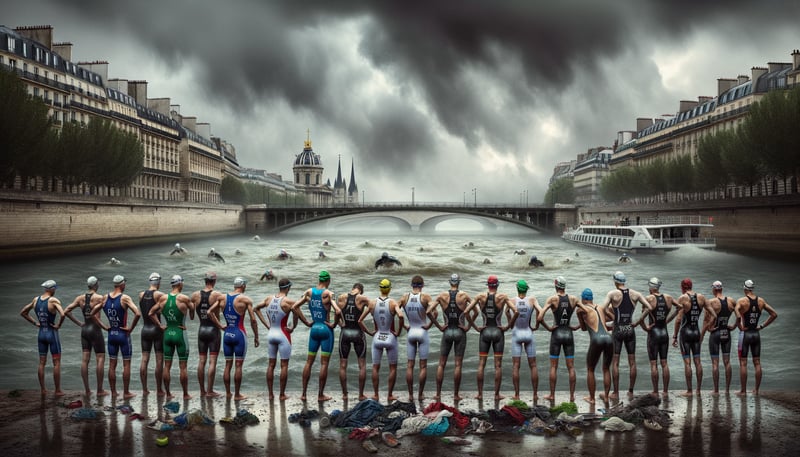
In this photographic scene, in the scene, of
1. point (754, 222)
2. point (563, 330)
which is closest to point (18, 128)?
point (563, 330)

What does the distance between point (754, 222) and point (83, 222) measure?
5845 centimetres

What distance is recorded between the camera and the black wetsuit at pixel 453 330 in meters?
11.4

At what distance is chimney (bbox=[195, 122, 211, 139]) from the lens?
130 metres

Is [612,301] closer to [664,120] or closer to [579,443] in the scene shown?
[579,443]

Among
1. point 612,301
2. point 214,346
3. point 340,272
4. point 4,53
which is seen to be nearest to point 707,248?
point 340,272

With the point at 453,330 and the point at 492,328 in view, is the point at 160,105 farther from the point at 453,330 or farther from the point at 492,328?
the point at 492,328

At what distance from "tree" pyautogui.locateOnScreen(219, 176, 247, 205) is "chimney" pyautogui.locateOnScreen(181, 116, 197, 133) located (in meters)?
11.4

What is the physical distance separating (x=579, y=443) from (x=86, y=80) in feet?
268

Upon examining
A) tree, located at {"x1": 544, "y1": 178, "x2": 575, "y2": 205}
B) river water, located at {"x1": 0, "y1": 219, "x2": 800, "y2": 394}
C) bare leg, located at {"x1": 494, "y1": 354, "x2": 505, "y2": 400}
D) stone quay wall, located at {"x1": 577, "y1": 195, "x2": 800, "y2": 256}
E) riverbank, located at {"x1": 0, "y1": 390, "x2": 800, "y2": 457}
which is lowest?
river water, located at {"x1": 0, "y1": 219, "x2": 800, "y2": 394}

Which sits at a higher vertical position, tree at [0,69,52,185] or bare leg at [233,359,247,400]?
tree at [0,69,52,185]

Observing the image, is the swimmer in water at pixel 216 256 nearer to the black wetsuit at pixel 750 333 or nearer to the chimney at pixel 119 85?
the chimney at pixel 119 85

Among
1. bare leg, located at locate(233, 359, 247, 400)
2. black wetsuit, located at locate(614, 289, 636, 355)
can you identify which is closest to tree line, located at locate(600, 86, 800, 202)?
black wetsuit, located at locate(614, 289, 636, 355)

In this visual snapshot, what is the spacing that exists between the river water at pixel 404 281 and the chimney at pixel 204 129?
6355 centimetres

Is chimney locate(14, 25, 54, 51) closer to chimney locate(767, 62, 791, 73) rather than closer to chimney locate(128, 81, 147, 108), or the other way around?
chimney locate(128, 81, 147, 108)
